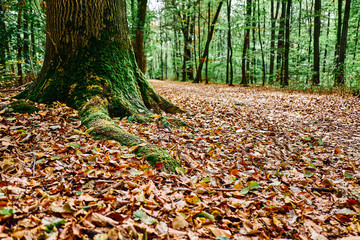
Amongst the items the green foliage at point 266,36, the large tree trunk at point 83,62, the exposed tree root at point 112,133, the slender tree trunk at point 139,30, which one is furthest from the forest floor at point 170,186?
the slender tree trunk at point 139,30

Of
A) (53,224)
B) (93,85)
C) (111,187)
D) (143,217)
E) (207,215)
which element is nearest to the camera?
(53,224)

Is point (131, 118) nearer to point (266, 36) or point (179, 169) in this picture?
point (179, 169)

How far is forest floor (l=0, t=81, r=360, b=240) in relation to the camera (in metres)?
1.51

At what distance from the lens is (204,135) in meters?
4.05

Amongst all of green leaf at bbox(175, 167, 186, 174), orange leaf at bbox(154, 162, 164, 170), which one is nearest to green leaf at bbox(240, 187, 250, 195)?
green leaf at bbox(175, 167, 186, 174)

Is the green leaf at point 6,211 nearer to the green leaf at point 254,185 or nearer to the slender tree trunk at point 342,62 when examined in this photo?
the green leaf at point 254,185

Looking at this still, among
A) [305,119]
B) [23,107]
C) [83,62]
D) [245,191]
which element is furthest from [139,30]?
[245,191]

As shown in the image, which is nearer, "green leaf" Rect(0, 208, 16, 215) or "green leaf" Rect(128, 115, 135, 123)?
"green leaf" Rect(0, 208, 16, 215)

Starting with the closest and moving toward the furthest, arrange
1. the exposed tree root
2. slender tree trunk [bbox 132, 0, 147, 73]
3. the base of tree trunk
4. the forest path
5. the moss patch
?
the exposed tree root < the moss patch < the base of tree trunk < the forest path < slender tree trunk [bbox 132, 0, 147, 73]

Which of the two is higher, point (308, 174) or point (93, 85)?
point (93, 85)

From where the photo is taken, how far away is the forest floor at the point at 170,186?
1.51 meters

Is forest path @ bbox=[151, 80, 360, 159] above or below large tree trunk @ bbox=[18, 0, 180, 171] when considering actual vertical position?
below

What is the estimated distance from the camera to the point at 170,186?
7.04 ft

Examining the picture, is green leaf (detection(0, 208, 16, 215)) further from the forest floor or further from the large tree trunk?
the large tree trunk
